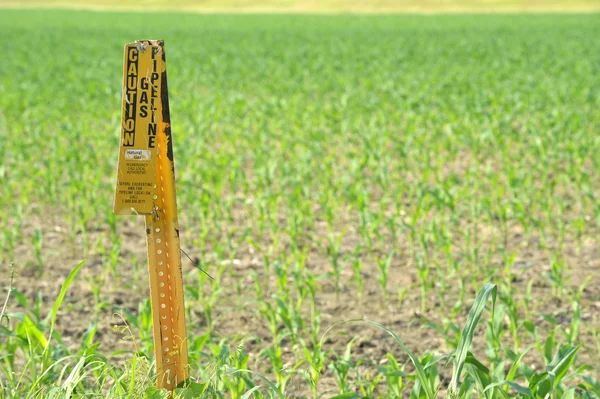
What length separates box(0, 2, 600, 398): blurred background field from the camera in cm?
429

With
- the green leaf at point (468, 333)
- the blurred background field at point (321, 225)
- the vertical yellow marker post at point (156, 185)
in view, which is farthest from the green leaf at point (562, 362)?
the vertical yellow marker post at point (156, 185)

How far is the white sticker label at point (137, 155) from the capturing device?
287cm

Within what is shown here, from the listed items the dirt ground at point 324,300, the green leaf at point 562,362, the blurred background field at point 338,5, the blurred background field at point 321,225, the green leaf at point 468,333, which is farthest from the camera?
the blurred background field at point 338,5

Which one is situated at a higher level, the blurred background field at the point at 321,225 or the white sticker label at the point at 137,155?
the white sticker label at the point at 137,155

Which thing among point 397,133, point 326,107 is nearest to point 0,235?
point 397,133

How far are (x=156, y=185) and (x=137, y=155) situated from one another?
0.42 feet

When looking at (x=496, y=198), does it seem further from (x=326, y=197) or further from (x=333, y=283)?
(x=333, y=283)

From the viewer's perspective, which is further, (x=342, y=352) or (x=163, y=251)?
(x=342, y=352)

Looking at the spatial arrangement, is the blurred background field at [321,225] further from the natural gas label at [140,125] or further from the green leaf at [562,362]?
the natural gas label at [140,125]

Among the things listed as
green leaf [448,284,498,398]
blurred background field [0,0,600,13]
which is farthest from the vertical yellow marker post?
blurred background field [0,0,600,13]

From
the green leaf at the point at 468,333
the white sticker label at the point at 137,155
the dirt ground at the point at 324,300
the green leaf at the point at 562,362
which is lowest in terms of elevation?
the dirt ground at the point at 324,300

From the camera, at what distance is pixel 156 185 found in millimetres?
2908

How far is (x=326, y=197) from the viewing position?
7.16 m

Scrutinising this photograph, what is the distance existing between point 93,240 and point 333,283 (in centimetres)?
239
